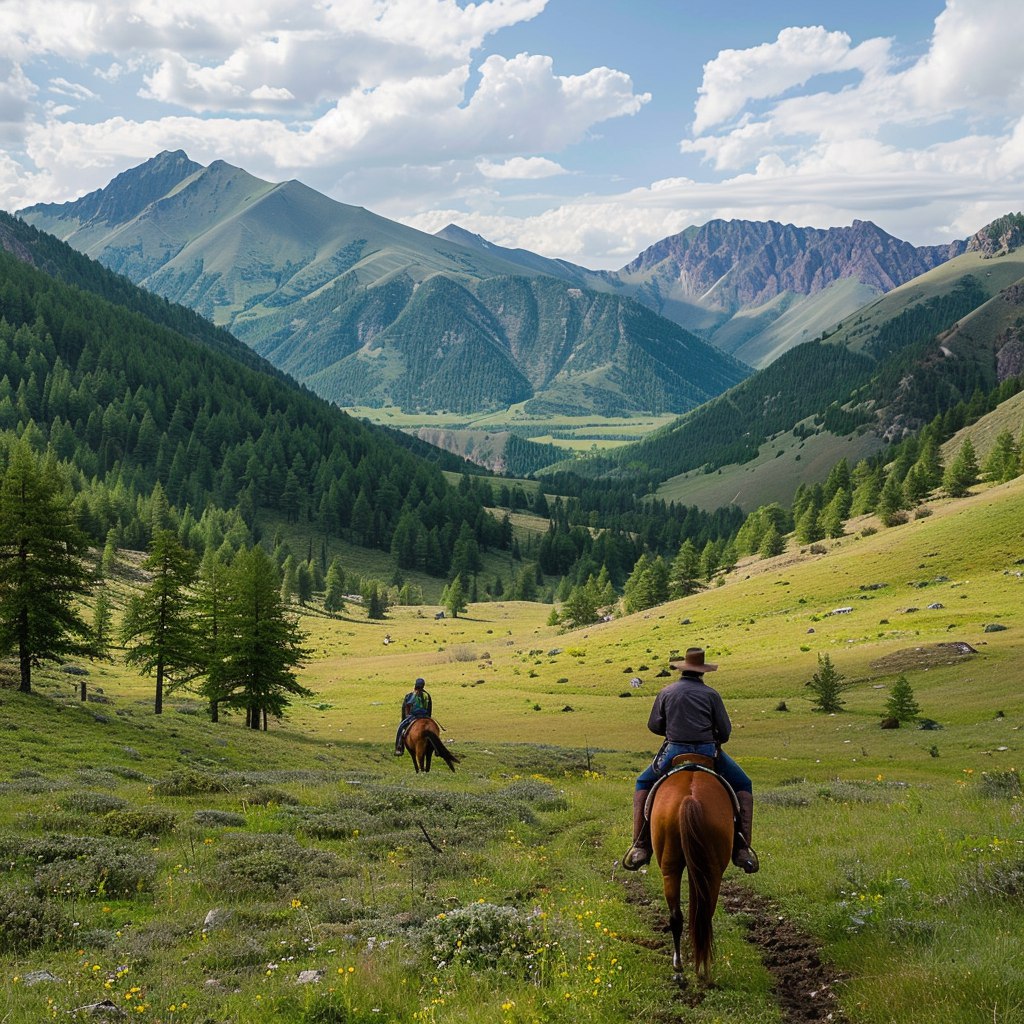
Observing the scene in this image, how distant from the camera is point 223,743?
134ft

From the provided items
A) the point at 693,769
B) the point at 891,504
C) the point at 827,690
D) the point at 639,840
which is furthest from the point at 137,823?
the point at 891,504

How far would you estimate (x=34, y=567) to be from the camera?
3931 cm

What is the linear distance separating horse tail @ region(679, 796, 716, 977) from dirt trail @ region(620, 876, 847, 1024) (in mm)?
617

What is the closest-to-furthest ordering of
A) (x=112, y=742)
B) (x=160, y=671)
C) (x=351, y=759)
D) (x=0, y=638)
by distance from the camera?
1. (x=112, y=742)
2. (x=0, y=638)
3. (x=351, y=759)
4. (x=160, y=671)

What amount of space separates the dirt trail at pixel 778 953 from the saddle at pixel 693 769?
2.15 m

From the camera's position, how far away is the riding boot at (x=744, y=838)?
12.3m

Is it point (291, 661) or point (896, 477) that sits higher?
point (896, 477)

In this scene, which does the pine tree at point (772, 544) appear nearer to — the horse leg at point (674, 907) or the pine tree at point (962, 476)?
the pine tree at point (962, 476)

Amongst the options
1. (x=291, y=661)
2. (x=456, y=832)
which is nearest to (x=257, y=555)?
Answer: (x=291, y=661)

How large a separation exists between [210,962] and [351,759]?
106ft

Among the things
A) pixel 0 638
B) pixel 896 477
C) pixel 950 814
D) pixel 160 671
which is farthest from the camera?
pixel 896 477

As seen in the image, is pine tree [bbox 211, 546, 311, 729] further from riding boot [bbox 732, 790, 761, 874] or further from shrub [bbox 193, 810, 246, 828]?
riding boot [bbox 732, 790, 761, 874]

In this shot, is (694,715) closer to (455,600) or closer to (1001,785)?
(1001,785)

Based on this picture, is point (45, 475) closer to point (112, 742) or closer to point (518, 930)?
point (112, 742)
